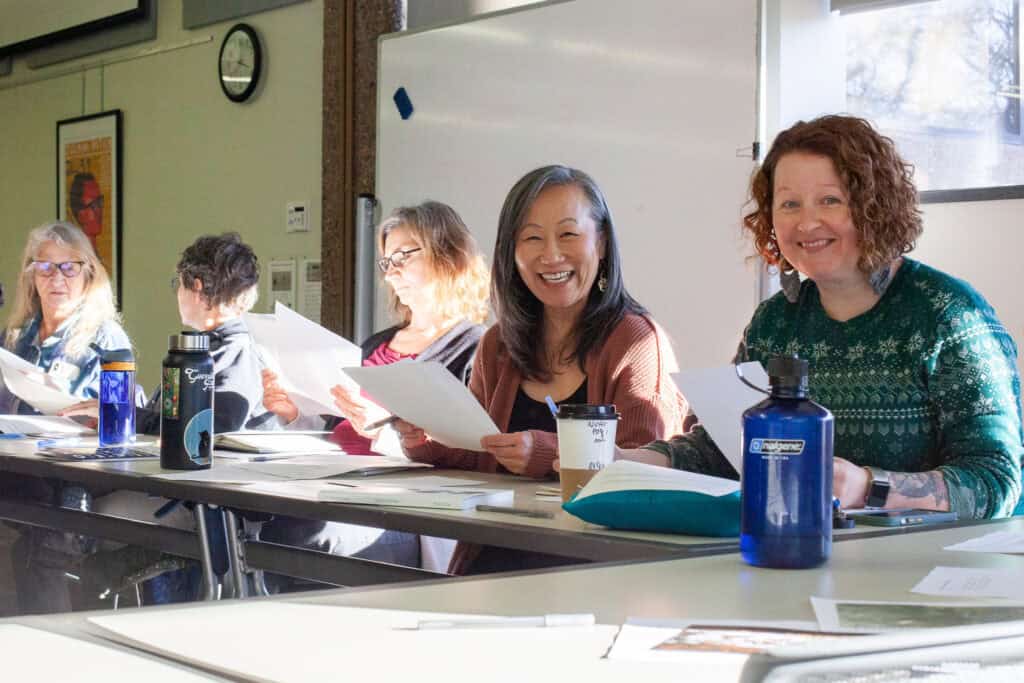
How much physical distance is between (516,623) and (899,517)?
0.73m

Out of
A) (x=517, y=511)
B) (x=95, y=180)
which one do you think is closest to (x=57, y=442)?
(x=517, y=511)

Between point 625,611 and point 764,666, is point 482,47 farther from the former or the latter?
point 764,666

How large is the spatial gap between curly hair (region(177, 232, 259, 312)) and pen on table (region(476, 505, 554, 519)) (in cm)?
219

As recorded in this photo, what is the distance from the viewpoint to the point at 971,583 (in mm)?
1048

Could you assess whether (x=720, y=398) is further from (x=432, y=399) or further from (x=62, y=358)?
(x=62, y=358)

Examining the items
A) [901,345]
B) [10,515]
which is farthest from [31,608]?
[901,345]

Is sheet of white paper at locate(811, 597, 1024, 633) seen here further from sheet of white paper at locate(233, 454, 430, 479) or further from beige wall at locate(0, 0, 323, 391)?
beige wall at locate(0, 0, 323, 391)

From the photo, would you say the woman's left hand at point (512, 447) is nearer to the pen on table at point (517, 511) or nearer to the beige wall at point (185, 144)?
the pen on table at point (517, 511)

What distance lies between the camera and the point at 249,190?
5.36 meters

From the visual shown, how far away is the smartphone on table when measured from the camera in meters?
1.46

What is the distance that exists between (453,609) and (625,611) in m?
0.13

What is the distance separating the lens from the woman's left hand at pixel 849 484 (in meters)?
1.53

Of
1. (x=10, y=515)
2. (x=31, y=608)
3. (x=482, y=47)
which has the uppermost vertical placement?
(x=482, y=47)

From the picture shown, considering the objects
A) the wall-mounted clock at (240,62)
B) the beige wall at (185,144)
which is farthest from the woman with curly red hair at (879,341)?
the wall-mounted clock at (240,62)
